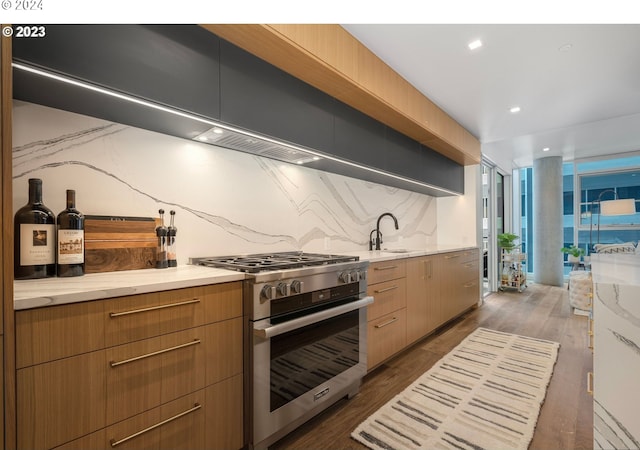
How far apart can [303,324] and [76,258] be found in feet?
3.49

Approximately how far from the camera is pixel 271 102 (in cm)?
171

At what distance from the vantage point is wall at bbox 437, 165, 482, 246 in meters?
4.23

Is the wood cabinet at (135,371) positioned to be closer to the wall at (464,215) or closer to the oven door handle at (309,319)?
the oven door handle at (309,319)

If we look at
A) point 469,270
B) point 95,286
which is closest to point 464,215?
point 469,270

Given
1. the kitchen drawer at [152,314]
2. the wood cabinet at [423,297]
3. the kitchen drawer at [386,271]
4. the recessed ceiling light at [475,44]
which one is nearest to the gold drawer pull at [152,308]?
the kitchen drawer at [152,314]

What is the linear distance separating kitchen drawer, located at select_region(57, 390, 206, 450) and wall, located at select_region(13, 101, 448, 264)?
79 cm

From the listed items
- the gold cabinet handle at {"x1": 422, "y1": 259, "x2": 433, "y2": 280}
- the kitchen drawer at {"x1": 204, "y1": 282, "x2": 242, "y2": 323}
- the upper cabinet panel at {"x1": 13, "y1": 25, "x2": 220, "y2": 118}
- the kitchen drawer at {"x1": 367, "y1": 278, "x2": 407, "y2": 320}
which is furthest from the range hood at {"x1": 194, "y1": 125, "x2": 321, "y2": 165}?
the gold cabinet handle at {"x1": 422, "y1": 259, "x2": 433, "y2": 280}

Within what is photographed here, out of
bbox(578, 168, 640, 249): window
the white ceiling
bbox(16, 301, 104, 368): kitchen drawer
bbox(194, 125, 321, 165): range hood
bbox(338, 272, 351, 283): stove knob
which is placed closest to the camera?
bbox(16, 301, 104, 368): kitchen drawer

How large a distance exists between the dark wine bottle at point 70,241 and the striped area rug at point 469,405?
159cm

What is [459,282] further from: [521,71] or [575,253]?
[575,253]

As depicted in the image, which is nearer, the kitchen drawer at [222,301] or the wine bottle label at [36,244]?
the wine bottle label at [36,244]

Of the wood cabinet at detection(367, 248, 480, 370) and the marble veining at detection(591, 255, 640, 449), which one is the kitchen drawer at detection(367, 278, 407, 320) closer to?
the wood cabinet at detection(367, 248, 480, 370)

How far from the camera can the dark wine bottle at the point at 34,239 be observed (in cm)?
111

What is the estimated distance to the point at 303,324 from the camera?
4.99 feet
